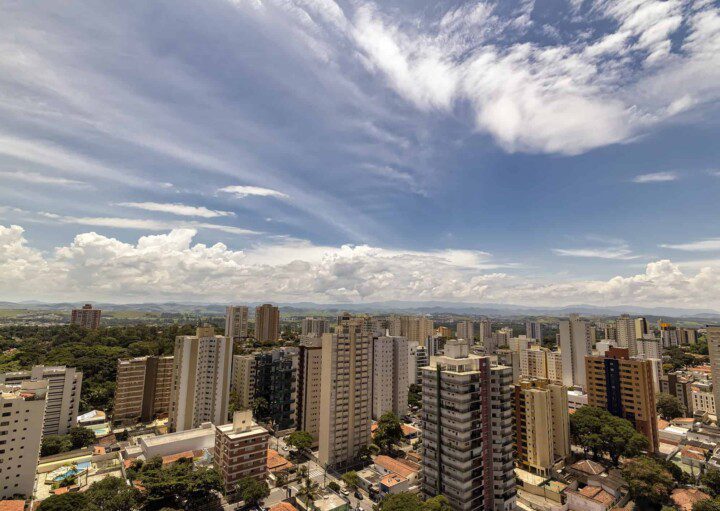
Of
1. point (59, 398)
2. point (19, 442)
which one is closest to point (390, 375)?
point (19, 442)

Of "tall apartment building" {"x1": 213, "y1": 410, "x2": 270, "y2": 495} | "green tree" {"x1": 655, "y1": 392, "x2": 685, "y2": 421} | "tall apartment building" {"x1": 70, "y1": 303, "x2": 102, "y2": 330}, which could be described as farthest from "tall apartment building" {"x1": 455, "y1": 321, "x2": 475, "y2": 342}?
"tall apartment building" {"x1": 70, "y1": 303, "x2": 102, "y2": 330}

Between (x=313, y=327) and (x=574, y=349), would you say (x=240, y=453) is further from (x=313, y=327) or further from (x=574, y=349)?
(x=313, y=327)

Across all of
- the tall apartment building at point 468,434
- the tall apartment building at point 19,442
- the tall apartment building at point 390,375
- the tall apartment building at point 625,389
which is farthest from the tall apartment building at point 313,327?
the tall apartment building at point 468,434

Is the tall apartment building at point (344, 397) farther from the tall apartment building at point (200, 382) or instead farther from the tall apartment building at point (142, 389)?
the tall apartment building at point (142, 389)

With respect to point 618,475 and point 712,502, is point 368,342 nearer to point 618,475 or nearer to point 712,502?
point 618,475

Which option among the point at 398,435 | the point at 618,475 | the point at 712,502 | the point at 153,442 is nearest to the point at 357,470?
the point at 398,435
